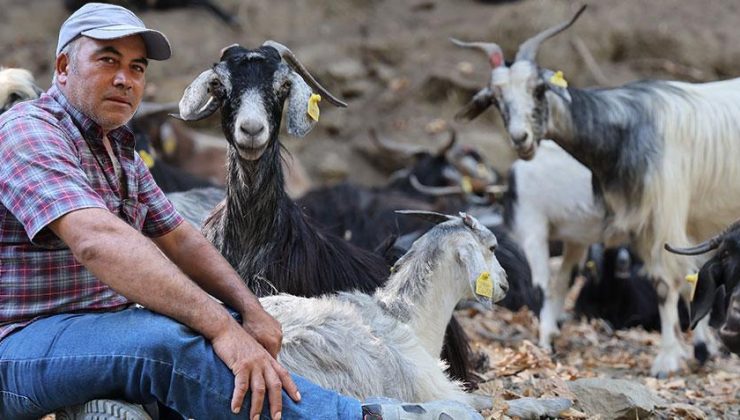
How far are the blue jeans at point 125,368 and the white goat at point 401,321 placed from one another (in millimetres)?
490

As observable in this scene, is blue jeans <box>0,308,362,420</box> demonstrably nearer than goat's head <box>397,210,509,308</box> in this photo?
Yes

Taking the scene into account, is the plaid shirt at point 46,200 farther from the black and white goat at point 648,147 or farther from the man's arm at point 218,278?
the black and white goat at point 648,147

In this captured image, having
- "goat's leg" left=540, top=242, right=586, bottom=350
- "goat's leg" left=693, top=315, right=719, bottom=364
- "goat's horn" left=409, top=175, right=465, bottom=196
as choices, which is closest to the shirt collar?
"goat's leg" left=540, top=242, right=586, bottom=350

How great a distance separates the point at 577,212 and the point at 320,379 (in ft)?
16.8

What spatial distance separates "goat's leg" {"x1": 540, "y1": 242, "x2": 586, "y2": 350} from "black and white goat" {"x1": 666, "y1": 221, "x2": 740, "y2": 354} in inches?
89.2

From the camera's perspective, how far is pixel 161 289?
3418mm

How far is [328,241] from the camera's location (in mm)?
5953

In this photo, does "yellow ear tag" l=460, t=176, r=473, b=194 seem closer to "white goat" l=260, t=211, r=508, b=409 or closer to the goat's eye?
the goat's eye

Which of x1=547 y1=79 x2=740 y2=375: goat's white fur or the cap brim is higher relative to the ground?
the cap brim

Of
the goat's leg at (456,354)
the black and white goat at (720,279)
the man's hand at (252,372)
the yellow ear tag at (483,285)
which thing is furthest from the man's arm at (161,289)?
the black and white goat at (720,279)

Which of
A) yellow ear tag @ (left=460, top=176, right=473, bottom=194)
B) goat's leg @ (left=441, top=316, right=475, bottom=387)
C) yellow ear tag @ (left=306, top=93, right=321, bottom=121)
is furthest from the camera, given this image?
yellow ear tag @ (left=460, top=176, right=473, bottom=194)

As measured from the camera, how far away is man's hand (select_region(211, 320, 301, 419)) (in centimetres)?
337

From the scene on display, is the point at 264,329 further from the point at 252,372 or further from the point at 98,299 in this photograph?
the point at 98,299

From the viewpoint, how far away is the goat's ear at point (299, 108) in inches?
215
